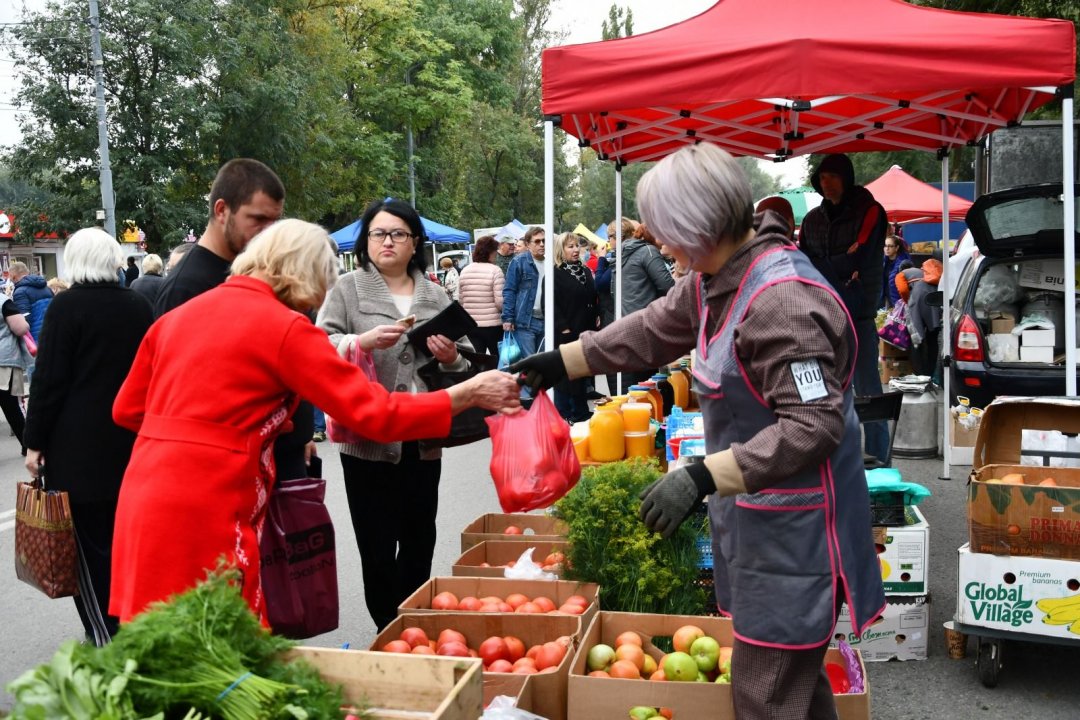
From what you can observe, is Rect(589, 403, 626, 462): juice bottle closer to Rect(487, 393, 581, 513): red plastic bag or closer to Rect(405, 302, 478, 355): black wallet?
Rect(405, 302, 478, 355): black wallet

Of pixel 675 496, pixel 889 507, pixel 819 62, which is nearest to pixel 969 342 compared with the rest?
pixel 819 62

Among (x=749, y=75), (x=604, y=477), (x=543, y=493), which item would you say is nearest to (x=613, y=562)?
(x=604, y=477)

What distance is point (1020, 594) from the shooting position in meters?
3.96

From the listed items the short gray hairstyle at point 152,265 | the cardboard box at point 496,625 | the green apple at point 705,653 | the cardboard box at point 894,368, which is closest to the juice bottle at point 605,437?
the cardboard box at point 496,625

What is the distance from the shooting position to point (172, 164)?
24.8 metres

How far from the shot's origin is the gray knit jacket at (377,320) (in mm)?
3924

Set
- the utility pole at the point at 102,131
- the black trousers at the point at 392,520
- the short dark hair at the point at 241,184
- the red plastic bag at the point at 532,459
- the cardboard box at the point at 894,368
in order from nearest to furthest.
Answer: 1. the red plastic bag at the point at 532,459
2. the short dark hair at the point at 241,184
3. the black trousers at the point at 392,520
4. the cardboard box at the point at 894,368
5. the utility pole at the point at 102,131

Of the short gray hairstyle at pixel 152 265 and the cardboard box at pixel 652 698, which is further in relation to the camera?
the short gray hairstyle at pixel 152 265

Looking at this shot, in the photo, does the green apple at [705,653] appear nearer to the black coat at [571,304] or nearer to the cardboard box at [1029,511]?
the cardboard box at [1029,511]

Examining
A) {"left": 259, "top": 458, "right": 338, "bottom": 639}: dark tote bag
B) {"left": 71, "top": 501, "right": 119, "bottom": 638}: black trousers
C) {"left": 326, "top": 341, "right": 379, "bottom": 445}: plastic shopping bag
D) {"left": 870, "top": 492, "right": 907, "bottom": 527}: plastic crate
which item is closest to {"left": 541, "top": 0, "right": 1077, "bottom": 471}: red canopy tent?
{"left": 870, "top": 492, "right": 907, "bottom": 527}: plastic crate

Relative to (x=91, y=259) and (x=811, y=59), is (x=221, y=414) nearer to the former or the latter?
(x=91, y=259)

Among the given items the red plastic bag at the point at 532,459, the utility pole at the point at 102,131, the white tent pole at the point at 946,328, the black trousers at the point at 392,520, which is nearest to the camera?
the red plastic bag at the point at 532,459

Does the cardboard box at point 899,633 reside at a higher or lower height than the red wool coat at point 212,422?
lower

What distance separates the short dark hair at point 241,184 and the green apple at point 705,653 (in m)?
→ 2.16
